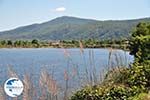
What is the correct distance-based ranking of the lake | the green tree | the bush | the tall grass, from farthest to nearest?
the green tree
the lake
the bush
the tall grass

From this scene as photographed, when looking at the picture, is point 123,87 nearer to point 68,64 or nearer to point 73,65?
point 73,65

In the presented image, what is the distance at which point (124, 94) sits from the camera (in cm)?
905

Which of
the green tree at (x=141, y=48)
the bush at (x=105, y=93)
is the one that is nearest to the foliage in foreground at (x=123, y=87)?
the bush at (x=105, y=93)

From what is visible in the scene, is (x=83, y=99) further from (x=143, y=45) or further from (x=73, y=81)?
(x=143, y=45)

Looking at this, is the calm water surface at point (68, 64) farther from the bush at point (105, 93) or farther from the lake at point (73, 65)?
the bush at point (105, 93)

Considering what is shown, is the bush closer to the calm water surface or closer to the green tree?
the calm water surface

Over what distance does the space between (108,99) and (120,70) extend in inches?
49.1

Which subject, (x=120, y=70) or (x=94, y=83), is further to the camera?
(x=120, y=70)

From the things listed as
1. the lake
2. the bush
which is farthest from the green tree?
the bush

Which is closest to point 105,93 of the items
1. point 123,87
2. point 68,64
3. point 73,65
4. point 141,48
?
point 123,87

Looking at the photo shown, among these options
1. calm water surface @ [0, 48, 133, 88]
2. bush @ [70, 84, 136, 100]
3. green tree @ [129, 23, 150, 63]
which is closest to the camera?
bush @ [70, 84, 136, 100]

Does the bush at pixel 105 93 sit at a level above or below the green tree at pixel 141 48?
below

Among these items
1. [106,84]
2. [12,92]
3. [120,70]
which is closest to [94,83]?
[106,84]

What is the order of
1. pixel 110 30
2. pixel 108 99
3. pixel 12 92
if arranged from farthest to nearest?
pixel 110 30
pixel 108 99
pixel 12 92
